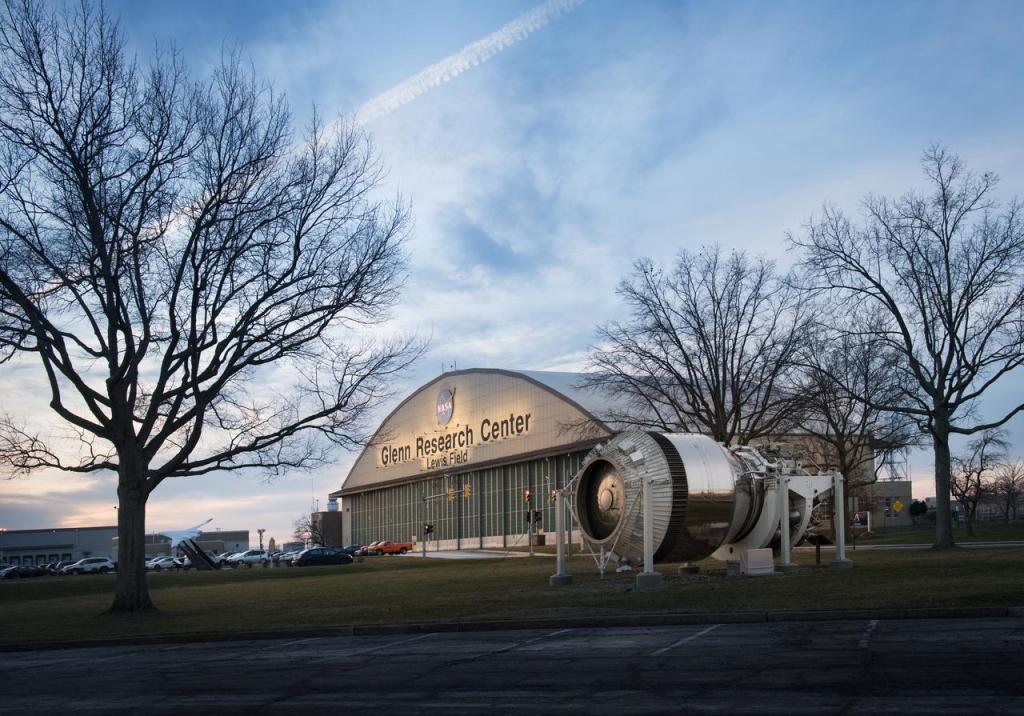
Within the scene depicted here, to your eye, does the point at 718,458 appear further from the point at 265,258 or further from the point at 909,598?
the point at 265,258

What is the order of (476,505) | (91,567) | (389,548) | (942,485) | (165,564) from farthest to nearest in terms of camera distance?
1. (389,548)
2. (476,505)
3. (165,564)
4. (91,567)
5. (942,485)

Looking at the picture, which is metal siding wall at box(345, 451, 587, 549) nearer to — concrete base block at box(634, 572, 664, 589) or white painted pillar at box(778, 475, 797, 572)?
white painted pillar at box(778, 475, 797, 572)

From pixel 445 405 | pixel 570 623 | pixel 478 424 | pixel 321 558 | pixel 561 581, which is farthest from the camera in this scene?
pixel 445 405

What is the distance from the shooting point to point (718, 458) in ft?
74.0

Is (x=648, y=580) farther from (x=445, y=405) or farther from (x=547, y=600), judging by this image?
(x=445, y=405)

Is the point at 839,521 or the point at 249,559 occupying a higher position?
the point at 839,521

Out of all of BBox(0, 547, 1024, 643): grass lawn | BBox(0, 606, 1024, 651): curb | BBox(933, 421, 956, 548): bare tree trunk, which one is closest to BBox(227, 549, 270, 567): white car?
BBox(0, 547, 1024, 643): grass lawn

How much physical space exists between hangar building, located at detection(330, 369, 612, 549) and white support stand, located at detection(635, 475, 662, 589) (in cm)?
4049

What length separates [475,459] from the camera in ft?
285

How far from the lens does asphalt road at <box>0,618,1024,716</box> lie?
8.86 metres

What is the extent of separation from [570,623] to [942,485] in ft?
87.2

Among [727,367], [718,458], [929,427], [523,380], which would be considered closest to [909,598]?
[718,458]

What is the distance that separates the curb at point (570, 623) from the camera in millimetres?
14281

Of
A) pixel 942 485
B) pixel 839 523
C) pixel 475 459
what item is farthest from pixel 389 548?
pixel 839 523
